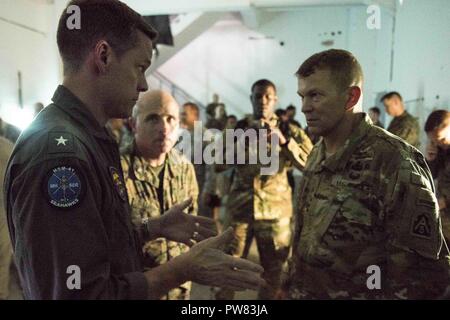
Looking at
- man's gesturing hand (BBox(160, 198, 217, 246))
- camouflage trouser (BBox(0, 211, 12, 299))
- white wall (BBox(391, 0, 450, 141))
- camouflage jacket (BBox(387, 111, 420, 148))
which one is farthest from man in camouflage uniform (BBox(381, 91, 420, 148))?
camouflage trouser (BBox(0, 211, 12, 299))

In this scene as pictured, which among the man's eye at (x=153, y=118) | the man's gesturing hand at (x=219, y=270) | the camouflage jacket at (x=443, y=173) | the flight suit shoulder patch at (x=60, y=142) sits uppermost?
the man's eye at (x=153, y=118)

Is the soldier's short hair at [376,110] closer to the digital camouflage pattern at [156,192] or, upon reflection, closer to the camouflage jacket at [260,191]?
the camouflage jacket at [260,191]

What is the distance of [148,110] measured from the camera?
6.02 feet

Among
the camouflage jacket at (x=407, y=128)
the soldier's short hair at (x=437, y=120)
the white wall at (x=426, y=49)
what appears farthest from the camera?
the camouflage jacket at (x=407, y=128)

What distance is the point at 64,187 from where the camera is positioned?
704 mm

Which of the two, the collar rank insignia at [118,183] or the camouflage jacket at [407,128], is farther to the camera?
the camouflage jacket at [407,128]

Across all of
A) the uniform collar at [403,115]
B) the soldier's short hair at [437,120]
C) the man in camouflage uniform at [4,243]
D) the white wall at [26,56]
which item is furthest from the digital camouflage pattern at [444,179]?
the white wall at [26,56]

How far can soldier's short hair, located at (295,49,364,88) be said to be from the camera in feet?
4.28

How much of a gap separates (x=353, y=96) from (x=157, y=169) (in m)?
Answer: 0.96

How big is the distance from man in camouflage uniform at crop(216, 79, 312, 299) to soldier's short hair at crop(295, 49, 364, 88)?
104 cm

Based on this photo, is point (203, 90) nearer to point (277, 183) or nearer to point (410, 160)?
point (277, 183)

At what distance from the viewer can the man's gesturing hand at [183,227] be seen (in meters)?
1.15

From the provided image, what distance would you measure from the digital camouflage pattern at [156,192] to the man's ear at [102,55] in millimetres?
883
